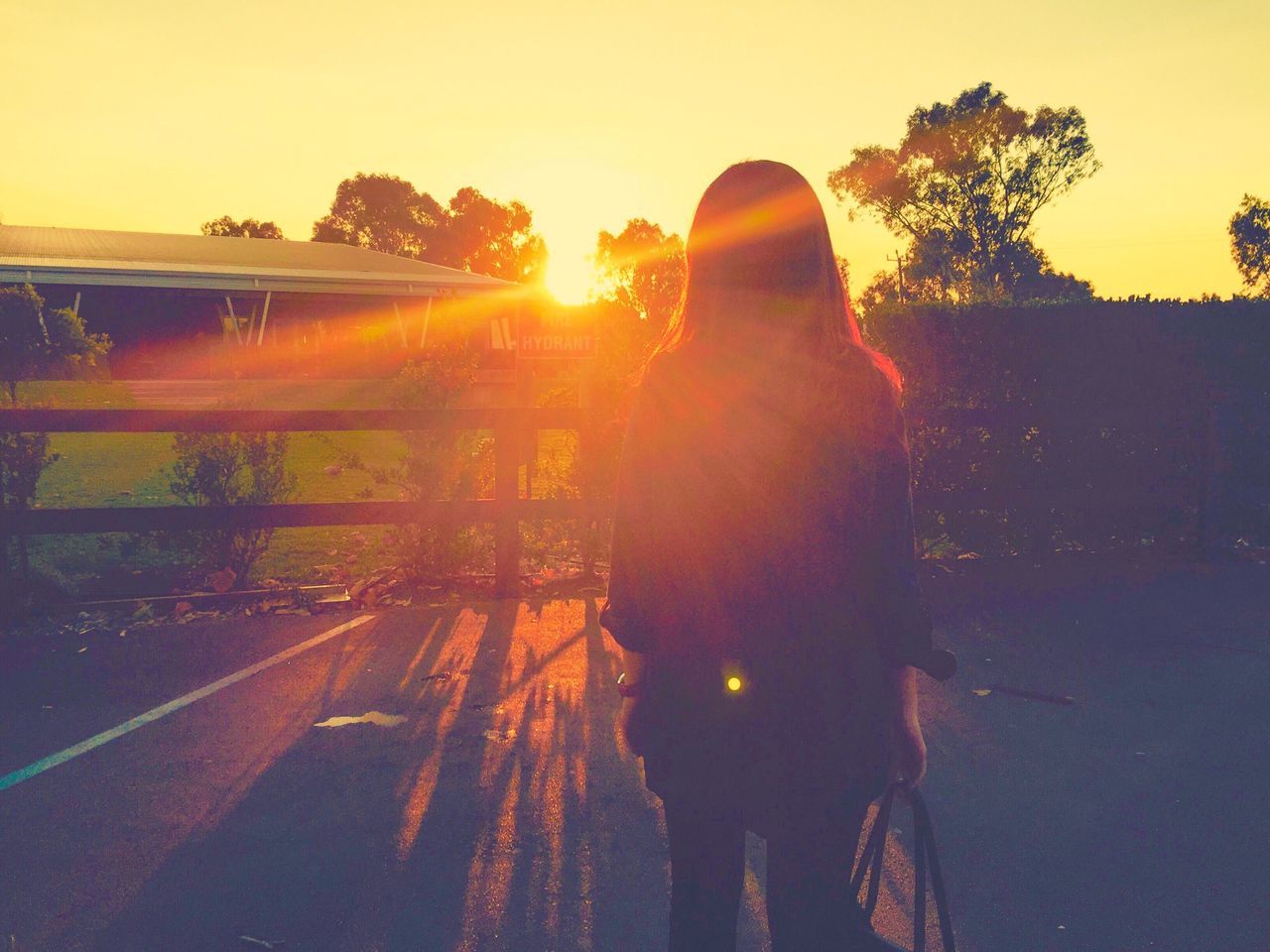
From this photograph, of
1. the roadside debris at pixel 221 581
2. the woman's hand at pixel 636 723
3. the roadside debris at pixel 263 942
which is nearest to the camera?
the woman's hand at pixel 636 723

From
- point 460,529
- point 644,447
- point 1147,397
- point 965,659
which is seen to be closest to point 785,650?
point 644,447

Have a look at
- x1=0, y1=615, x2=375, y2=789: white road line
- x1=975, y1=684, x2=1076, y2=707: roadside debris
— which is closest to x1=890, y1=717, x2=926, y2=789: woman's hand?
x1=975, y1=684, x2=1076, y2=707: roadside debris

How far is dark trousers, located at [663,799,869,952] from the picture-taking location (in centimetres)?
187

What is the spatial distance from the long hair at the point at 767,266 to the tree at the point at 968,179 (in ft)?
128

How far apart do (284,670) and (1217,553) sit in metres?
7.54

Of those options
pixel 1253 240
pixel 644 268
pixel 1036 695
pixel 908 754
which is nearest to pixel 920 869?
pixel 908 754

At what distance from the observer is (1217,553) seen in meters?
8.59

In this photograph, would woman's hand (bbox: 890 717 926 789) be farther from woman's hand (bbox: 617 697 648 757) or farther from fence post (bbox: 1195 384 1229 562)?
fence post (bbox: 1195 384 1229 562)

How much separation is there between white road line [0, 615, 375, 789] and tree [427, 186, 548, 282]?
2762 inches

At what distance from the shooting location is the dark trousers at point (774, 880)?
1.87m

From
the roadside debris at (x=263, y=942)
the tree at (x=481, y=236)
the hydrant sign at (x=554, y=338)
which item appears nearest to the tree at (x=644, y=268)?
the hydrant sign at (x=554, y=338)

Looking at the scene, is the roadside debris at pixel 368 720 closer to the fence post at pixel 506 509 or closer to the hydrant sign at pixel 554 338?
the fence post at pixel 506 509

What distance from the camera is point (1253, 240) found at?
5934 centimetres

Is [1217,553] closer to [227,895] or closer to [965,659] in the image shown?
[965,659]
